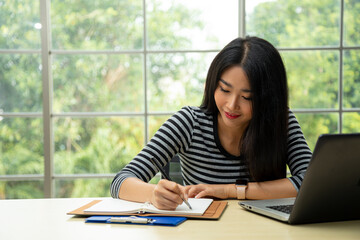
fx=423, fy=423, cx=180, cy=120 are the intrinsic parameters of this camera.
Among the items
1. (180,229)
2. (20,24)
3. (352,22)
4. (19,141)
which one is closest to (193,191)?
(180,229)

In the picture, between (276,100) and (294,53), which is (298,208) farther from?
(294,53)

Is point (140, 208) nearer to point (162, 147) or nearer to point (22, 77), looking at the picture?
point (162, 147)

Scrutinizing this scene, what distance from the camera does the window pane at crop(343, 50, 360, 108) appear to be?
3.18 meters

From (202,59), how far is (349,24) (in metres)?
1.13

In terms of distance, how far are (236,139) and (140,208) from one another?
2.25 feet

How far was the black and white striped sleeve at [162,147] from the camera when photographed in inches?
59.9

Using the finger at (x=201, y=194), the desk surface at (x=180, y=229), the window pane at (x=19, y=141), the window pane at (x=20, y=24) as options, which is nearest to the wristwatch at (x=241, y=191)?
the finger at (x=201, y=194)

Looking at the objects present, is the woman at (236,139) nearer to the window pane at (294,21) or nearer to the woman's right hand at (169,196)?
the woman's right hand at (169,196)

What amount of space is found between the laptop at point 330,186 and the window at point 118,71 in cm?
210

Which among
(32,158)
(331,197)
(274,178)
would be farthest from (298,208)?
(32,158)

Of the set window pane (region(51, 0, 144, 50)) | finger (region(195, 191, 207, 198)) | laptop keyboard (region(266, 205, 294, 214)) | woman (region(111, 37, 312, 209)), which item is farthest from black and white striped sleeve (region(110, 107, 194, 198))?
window pane (region(51, 0, 144, 50))

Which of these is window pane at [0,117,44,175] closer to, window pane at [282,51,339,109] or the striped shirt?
the striped shirt

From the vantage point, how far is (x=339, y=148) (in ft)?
3.08

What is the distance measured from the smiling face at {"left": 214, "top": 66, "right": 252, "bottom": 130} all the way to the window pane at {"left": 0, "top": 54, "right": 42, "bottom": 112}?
186cm
